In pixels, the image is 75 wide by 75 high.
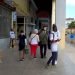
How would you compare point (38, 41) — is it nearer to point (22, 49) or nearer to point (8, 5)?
point (22, 49)

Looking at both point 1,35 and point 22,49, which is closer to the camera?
point 22,49

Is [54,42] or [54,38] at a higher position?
[54,38]

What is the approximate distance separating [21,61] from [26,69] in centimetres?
358

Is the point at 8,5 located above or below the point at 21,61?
above

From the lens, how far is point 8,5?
30.0 meters

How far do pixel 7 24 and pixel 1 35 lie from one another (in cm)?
396

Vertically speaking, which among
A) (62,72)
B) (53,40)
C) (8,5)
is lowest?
(62,72)

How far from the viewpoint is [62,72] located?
1408cm

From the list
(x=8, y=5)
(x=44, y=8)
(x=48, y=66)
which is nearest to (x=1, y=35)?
(x=8, y=5)

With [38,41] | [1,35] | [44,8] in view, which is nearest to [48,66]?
[38,41]

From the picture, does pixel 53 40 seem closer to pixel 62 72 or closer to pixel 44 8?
pixel 62 72

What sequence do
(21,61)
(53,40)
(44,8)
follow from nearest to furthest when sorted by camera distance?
(53,40) < (21,61) < (44,8)

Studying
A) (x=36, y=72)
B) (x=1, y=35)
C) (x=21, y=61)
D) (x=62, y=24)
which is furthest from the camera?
(x=62, y=24)

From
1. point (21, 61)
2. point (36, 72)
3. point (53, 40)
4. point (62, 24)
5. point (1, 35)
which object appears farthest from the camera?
point (62, 24)
